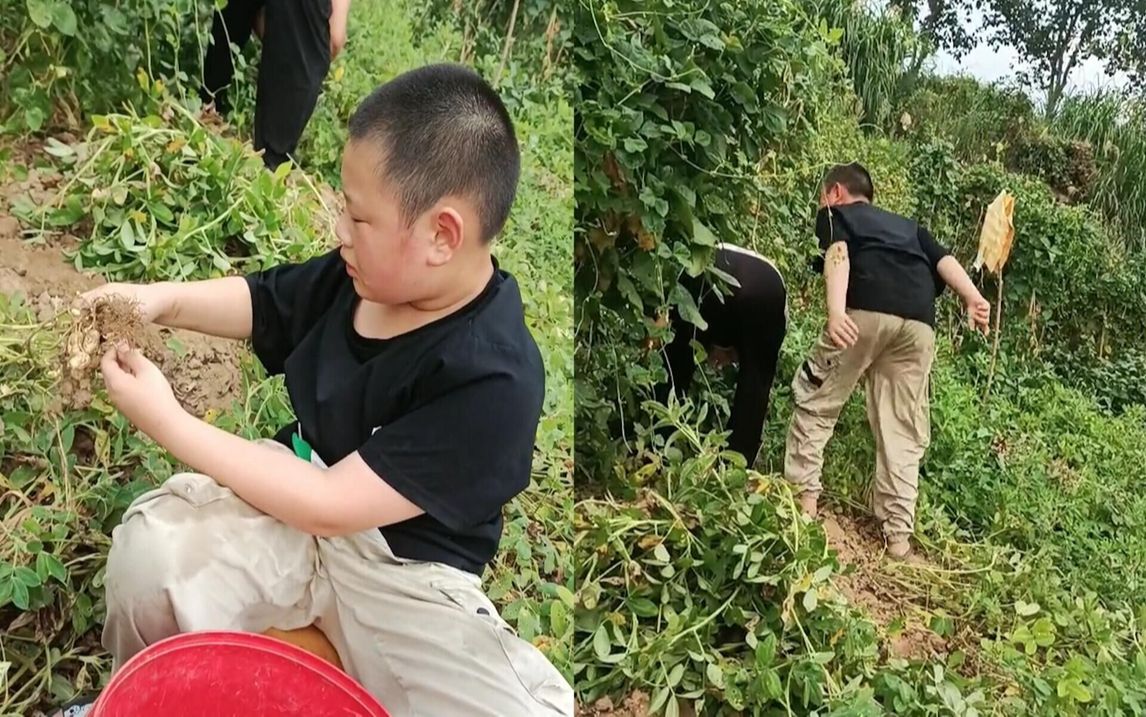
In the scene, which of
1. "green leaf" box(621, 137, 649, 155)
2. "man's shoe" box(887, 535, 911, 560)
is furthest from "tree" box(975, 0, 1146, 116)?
"man's shoe" box(887, 535, 911, 560)

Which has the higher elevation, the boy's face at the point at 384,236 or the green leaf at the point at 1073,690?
the boy's face at the point at 384,236

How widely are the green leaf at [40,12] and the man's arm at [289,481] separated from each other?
443 millimetres

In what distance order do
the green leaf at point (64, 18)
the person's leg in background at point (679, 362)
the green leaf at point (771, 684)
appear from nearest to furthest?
the green leaf at point (64, 18)
the green leaf at point (771, 684)
the person's leg in background at point (679, 362)

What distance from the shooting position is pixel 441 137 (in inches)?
34.7

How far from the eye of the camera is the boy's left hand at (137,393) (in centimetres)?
84

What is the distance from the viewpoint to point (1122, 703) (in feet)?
4.58

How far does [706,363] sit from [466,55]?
0.56 meters

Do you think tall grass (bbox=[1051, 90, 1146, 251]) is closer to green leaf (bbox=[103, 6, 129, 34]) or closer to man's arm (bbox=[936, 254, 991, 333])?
man's arm (bbox=[936, 254, 991, 333])

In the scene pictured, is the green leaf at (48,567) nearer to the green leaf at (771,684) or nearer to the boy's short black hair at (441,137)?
the boy's short black hair at (441,137)

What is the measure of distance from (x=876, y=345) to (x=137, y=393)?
0.90 metres

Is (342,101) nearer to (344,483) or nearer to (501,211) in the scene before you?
(501,211)

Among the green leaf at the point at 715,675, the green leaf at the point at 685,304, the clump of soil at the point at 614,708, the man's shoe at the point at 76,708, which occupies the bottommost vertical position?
the clump of soil at the point at 614,708

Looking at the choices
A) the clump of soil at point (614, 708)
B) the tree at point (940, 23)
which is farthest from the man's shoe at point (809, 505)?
the tree at point (940, 23)

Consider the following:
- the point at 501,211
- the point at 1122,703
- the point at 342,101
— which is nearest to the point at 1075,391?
the point at 1122,703
